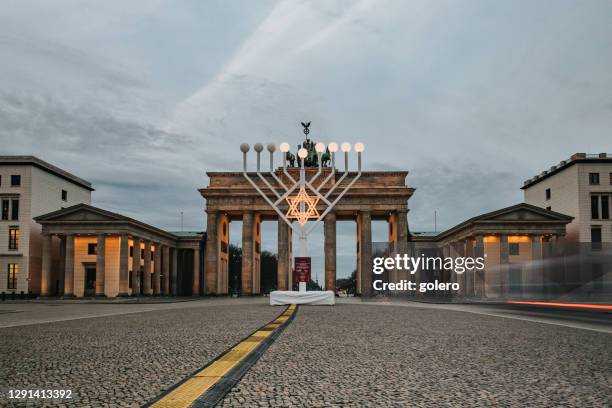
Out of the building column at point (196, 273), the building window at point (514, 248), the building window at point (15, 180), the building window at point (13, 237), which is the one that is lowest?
the building column at point (196, 273)

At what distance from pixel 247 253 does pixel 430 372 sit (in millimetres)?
76934

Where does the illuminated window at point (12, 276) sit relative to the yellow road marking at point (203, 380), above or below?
below

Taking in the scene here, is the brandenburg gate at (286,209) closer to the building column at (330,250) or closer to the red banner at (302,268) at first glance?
the building column at (330,250)

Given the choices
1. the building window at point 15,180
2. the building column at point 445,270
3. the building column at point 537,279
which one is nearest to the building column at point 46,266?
the building window at point 15,180

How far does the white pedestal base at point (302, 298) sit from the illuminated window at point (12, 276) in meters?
49.7

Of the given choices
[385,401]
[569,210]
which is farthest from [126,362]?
[569,210]

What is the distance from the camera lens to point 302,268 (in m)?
37.0

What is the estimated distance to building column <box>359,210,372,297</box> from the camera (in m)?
79.6

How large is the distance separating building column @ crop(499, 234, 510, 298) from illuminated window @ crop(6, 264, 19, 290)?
58464 millimetres

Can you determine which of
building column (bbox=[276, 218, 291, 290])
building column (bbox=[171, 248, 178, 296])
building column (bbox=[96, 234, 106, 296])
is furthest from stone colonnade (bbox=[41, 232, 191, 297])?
building column (bbox=[276, 218, 291, 290])

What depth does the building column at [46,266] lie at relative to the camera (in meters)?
70.9

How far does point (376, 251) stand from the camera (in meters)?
84.4

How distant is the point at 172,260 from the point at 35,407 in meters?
89.8

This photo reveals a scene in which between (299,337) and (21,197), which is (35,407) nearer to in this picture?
→ (299,337)
